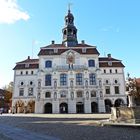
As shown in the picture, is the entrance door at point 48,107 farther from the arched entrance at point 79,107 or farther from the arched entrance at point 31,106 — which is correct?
the arched entrance at point 79,107

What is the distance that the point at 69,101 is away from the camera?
5350 cm

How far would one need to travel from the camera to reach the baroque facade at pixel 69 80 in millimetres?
54031

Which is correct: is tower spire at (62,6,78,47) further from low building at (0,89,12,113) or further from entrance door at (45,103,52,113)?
low building at (0,89,12,113)

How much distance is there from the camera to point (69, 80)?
55.0 m

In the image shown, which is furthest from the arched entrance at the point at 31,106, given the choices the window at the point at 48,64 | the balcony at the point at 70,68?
the balcony at the point at 70,68

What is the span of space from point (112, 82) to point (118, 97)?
178 inches

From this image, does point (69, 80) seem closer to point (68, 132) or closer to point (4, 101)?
point (68, 132)

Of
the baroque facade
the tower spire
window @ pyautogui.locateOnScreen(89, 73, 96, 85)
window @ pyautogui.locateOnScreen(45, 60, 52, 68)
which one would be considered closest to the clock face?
the baroque facade

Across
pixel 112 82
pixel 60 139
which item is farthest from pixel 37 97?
pixel 60 139

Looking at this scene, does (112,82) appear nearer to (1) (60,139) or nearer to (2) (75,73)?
(2) (75,73)

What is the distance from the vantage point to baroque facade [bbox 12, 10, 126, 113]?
54031mm

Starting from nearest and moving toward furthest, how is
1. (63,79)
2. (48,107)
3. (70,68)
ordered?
1. (63,79)
2. (48,107)
3. (70,68)

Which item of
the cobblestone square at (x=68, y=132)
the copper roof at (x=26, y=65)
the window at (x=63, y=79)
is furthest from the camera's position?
the copper roof at (x=26, y=65)

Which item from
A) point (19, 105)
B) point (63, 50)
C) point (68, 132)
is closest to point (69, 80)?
point (63, 50)
